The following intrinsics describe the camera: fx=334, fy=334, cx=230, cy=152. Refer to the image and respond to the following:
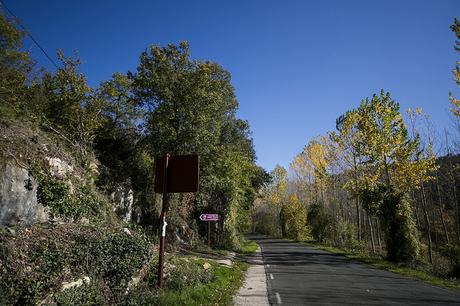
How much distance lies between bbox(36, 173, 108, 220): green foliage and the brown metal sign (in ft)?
12.3

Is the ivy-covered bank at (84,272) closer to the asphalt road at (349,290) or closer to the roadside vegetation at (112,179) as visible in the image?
the roadside vegetation at (112,179)

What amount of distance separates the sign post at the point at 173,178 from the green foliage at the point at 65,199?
376cm

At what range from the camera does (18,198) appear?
27.9 feet

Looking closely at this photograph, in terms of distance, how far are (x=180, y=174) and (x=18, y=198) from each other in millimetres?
4235

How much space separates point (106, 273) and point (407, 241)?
18786mm

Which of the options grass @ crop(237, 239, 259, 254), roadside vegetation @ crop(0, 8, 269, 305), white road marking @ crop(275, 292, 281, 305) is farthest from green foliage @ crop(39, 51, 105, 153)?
grass @ crop(237, 239, 259, 254)

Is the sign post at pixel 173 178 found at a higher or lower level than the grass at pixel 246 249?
higher

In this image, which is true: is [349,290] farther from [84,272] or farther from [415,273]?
[84,272]

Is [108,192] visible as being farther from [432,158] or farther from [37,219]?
[432,158]

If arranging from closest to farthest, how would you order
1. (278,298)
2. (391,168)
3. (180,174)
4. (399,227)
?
1. (180,174)
2. (278,298)
3. (399,227)
4. (391,168)

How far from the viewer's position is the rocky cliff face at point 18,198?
26.3 feet

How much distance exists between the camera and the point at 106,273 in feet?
25.0

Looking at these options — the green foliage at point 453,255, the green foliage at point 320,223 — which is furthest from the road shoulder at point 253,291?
the green foliage at point 320,223

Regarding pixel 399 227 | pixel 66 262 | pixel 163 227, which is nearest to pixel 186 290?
pixel 163 227
